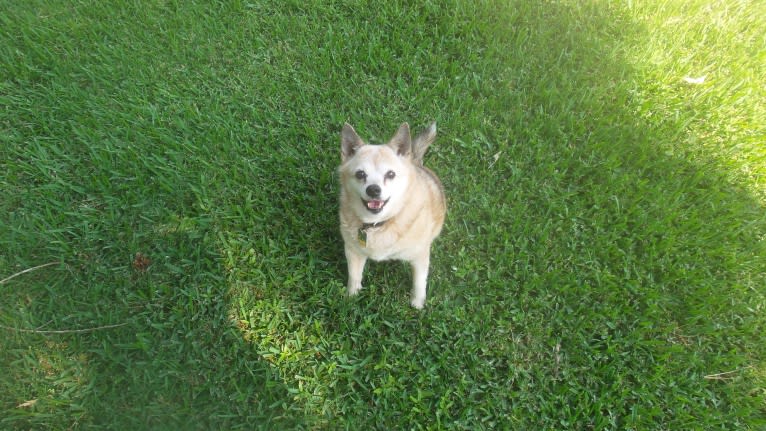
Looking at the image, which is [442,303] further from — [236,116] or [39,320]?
[39,320]

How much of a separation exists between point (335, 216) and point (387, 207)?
85 cm

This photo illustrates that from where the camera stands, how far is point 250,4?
13.4 feet

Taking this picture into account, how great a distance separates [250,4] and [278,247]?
9.05 feet

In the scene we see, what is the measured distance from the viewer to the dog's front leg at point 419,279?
2506 millimetres

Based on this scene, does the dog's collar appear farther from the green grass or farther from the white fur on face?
the green grass

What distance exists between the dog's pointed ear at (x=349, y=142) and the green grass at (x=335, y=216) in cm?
62

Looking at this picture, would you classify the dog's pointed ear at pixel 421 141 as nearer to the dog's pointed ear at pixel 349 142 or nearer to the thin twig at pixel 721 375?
the dog's pointed ear at pixel 349 142

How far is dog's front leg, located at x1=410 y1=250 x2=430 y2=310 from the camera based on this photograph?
2.51 meters

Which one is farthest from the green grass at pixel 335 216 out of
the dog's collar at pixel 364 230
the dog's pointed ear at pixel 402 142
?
the dog's pointed ear at pixel 402 142

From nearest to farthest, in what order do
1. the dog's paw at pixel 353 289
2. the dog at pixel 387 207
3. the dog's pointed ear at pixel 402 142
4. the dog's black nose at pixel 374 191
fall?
the dog's black nose at pixel 374 191, the dog at pixel 387 207, the dog's pointed ear at pixel 402 142, the dog's paw at pixel 353 289

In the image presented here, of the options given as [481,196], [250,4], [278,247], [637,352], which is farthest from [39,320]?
[637,352]

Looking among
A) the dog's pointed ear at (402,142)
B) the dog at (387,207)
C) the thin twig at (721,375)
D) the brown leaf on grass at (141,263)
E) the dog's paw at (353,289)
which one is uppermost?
the dog's pointed ear at (402,142)

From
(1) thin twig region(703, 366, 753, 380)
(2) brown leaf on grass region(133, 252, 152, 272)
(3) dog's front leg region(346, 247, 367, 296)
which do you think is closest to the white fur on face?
(3) dog's front leg region(346, 247, 367, 296)

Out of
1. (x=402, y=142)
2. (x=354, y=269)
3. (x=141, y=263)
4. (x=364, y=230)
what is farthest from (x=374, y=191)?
(x=141, y=263)
